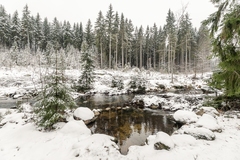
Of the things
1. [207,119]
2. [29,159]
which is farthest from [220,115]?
[29,159]

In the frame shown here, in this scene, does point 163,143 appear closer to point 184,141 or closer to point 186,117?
point 184,141

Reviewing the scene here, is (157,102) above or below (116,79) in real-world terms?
below

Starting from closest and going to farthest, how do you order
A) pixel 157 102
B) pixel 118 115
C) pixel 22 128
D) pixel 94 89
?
pixel 22 128 → pixel 118 115 → pixel 157 102 → pixel 94 89

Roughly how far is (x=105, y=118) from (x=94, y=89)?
10.8 m

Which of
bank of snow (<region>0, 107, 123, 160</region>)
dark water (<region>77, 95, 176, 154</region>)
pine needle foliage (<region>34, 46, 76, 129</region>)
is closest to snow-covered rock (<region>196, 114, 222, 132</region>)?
dark water (<region>77, 95, 176, 154</region>)

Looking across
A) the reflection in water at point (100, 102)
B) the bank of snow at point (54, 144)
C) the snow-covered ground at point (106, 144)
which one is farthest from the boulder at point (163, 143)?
the reflection in water at point (100, 102)

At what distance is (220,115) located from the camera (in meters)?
6.05

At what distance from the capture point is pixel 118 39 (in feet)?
116

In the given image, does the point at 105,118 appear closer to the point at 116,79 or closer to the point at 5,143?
the point at 5,143

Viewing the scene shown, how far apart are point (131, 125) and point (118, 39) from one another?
3205 centimetres

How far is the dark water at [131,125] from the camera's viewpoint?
6.14 metres

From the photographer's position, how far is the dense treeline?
29147 millimetres

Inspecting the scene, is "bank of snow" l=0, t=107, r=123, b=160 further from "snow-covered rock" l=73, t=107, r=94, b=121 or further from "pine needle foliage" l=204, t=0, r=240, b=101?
"pine needle foliage" l=204, t=0, r=240, b=101

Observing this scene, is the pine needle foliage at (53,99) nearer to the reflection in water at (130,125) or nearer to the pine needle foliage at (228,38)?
the reflection in water at (130,125)
